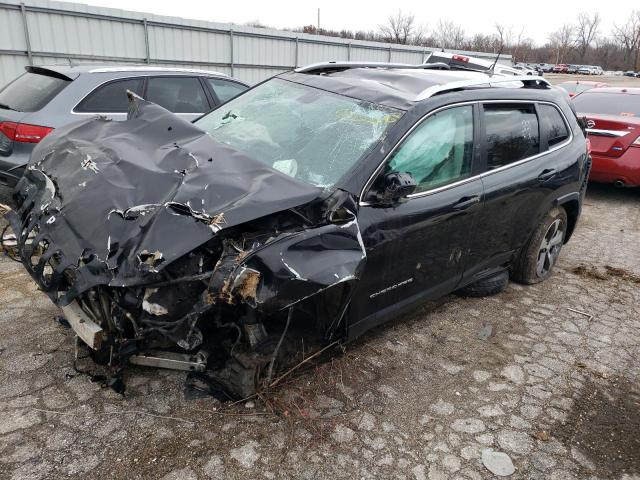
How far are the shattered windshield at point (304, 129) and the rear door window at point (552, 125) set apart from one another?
179cm

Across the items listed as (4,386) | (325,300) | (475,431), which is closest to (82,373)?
(4,386)

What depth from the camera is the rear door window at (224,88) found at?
259 inches

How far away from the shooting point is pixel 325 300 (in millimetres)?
2727

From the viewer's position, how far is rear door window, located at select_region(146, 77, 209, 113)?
19.5 feet

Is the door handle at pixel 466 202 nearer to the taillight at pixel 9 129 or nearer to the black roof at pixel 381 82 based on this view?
the black roof at pixel 381 82

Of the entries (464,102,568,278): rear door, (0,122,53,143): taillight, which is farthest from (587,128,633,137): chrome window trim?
(0,122,53,143): taillight

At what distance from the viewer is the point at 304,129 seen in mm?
3270

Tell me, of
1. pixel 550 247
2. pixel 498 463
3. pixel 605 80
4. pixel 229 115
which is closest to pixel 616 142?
pixel 550 247

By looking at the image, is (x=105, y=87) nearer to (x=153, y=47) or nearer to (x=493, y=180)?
(x=493, y=180)

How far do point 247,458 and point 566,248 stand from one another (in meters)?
4.80

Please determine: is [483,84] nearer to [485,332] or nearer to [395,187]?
[395,187]

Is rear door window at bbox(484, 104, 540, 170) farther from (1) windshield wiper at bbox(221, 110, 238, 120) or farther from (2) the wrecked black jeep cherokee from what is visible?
(1) windshield wiper at bbox(221, 110, 238, 120)

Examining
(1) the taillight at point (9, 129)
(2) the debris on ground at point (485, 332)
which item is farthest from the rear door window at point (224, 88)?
(2) the debris on ground at point (485, 332)

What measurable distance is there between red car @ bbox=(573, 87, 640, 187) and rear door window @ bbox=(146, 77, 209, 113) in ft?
19.6
